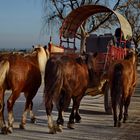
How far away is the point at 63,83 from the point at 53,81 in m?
0.30

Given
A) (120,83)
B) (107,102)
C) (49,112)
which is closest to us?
(49,112)

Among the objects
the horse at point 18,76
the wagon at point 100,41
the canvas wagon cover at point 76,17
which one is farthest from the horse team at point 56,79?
the canvas wagon cover at point 76,17

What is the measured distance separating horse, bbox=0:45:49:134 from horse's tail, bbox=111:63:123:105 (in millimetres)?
1725

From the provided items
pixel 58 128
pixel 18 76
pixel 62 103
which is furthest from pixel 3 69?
pixel 58 128

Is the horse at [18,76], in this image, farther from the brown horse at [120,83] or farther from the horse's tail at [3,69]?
the brown horse at [120,83]

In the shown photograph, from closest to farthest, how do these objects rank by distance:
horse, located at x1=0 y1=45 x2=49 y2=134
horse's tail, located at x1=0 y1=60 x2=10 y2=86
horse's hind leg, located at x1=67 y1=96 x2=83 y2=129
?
1. horse's tail, located at x1=0 y1=60 x2=10 y2=86
2. horse, located at x1=0 y1=45 x2=49 y2=134
3. horse's hind leg, located at x1=67 y1=96 x2=83 y2=129

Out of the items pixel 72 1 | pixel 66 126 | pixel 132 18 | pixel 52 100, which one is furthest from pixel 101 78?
pixel 132 18

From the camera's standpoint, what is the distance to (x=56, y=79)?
8.46 metres

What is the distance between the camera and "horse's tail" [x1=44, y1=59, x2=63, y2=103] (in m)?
8.40

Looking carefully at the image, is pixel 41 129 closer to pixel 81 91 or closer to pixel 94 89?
pixel 81 91

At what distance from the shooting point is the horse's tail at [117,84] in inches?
378

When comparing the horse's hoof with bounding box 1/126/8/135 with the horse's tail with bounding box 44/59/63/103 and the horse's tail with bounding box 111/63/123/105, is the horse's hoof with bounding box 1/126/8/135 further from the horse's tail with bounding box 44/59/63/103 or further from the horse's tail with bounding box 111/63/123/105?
the horse's tail with bounding box 111/63/123/105

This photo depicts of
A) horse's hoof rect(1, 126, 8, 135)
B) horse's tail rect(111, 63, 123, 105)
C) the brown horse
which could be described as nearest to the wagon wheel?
the brown horse

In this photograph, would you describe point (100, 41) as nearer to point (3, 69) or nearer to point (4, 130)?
point (3, 69)
